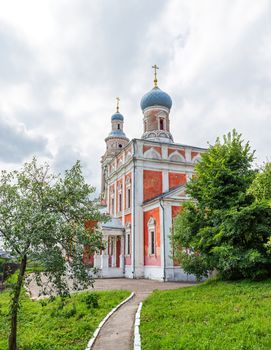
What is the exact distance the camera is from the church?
2131cm

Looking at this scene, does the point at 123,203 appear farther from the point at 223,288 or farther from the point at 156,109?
the point at 223,288

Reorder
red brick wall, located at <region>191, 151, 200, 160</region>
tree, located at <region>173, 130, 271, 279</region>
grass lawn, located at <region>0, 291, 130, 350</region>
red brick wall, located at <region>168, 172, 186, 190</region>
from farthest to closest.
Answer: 1. red brick wall, located at <region>191, 151, 200, 160</region>
2. red brick wall, located at <region>168, 172, 186, 190</region>
3. tree, located at <region>173, 130, 271, 279</region>
4. grass lawn, located at <region>0, 291, 130, 350</region>

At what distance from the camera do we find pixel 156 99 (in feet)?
96.7

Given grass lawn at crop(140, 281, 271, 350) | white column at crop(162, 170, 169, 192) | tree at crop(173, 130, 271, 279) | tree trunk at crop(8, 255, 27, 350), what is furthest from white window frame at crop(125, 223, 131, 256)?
tree trunk at crop(8, 255, 27, 350)

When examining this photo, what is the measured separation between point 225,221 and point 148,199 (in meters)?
11.9

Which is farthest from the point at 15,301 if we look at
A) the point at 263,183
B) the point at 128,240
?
the point at 128,240

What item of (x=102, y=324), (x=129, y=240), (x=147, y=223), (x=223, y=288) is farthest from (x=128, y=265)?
(x=102, y=324)

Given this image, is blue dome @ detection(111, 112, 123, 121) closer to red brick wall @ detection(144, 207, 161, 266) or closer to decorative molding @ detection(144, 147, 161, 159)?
decorative molding @ detection(144, 147, 161, 159)

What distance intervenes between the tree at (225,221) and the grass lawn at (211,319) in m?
1.07

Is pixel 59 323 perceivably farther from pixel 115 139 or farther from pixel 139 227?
pixel 115 139

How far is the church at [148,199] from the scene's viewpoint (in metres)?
21.3

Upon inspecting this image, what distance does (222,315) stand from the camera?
783cm

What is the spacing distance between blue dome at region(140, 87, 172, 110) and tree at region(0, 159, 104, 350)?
22.8m

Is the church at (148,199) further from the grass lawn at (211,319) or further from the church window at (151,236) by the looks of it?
the grass lawn at (211,319)
